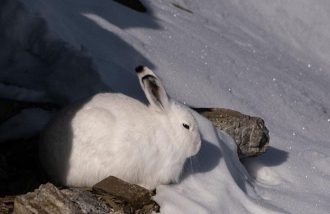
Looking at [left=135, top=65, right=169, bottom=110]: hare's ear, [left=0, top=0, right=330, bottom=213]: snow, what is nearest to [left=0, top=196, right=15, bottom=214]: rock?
[left=0, top=0, right=330, bottom=213]: snow

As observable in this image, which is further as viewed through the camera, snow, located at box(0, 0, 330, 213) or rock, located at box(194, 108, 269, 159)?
rock, located at box(194, 108, 269, 159)

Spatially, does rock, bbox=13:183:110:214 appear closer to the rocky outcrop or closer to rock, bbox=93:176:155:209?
the rocky outcrop

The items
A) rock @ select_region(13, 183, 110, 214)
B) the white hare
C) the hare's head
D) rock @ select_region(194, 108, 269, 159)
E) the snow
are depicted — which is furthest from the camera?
rock @ select_region(194, 108, 269, 159)

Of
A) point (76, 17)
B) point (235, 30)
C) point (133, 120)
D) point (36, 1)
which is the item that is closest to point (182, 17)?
point (235, 30)

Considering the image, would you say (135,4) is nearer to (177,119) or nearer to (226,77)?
(226,77)

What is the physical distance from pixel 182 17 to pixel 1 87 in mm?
5115

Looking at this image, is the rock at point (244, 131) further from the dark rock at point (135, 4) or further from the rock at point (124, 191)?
the dark rock at point (135, 4)

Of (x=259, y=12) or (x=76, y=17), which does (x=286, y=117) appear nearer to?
(x=76, y=17)

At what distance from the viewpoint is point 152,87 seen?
18.6ft

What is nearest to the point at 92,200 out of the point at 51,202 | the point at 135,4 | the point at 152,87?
the point at 51,202

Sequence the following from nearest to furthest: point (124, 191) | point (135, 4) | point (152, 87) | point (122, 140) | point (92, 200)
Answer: point (92, 200), point (124, 191), point (122, 140), point (152, 87), point (135, 4)

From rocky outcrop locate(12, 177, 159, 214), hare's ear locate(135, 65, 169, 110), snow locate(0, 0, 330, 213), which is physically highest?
hare's ear locate(135, 65, 169, 110)

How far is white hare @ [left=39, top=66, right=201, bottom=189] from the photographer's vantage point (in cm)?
550

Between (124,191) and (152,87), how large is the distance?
800 millimetres
